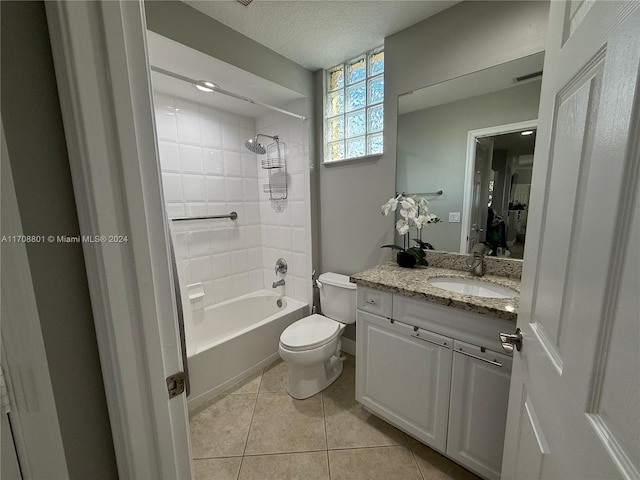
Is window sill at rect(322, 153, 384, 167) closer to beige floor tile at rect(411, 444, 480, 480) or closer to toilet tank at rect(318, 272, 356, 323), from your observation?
toilet tank at rect(318, 272, 356, 323)

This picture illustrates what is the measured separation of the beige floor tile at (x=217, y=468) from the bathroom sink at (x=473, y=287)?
4.63 ft

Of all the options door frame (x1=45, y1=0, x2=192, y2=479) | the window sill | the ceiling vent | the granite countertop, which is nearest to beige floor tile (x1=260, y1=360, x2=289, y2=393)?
the granite countertop

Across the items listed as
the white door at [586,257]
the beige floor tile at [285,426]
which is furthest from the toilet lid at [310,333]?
the white door at [586,257]

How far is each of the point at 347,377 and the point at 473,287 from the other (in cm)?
117

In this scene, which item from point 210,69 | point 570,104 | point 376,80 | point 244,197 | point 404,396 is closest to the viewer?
point 570,104

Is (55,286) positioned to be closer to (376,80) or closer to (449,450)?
(449,450)

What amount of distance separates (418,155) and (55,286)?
1.76 metres

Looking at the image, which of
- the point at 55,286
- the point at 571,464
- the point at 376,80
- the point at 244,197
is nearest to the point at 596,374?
the point at 571,464

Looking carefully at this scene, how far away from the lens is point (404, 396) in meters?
1.30

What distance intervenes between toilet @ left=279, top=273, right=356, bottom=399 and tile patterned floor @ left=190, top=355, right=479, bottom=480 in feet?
0.34

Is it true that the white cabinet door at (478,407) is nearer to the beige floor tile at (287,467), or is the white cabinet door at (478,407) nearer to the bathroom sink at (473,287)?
the bathroom sink at (473,287)

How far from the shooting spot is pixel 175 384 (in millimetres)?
566

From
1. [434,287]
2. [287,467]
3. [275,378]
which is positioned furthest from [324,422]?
[434,287]

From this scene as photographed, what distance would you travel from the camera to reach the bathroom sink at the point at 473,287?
1.25 meters
